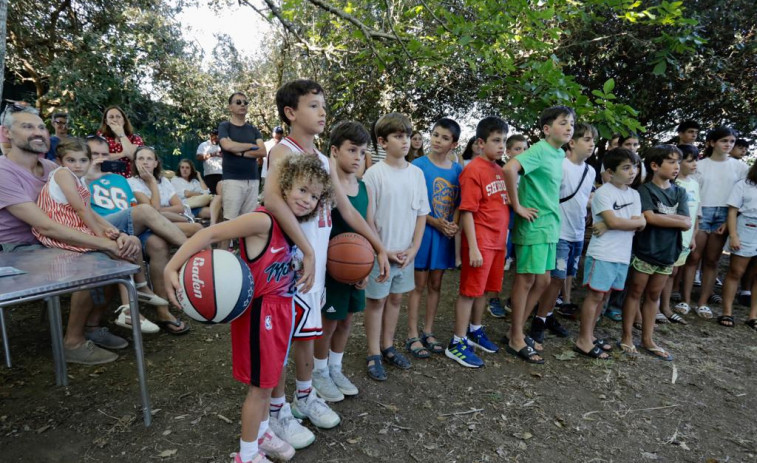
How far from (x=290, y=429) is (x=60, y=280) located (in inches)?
56.4

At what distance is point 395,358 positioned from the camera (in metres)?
3.46

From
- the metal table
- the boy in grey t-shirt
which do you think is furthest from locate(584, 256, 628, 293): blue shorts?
the metal table

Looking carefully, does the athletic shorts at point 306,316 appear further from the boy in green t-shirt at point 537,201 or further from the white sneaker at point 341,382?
the boy in green t-shirt at point 537,201

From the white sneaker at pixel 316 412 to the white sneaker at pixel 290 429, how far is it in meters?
0.12

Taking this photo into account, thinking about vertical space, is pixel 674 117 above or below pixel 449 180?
above

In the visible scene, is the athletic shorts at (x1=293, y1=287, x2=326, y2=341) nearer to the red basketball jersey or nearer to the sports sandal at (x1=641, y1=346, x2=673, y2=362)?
the red basketball jersey

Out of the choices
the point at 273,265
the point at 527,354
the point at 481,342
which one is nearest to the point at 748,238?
the point at 527,354

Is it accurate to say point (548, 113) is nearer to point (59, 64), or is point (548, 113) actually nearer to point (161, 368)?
point (161, 368)

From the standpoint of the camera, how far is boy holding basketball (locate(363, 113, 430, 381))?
3.20 meters

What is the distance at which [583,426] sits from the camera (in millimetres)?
2766

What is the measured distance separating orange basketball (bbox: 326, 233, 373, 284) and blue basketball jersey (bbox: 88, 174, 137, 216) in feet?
8.85

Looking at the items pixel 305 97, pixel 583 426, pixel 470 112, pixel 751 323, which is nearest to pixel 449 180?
pixel 305 97

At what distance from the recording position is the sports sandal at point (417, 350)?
12.0 ft

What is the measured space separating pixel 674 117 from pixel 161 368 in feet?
31.6
